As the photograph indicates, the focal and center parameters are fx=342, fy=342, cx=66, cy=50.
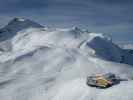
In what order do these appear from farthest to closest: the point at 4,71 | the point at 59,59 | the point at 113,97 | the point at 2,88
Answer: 1. the point at 59,59
2. the point at 4,71
3. the point at 2,88
4. the point at 113,97

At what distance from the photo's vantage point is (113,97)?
46.5 m

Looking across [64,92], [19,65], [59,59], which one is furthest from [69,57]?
[64,92]

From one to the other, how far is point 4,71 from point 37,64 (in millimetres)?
12746

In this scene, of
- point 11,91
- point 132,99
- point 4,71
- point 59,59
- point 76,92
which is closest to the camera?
point 132,99

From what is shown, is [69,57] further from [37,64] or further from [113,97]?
[113,97]

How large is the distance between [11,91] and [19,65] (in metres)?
58.0

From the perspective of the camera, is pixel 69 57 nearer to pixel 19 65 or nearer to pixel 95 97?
pixel 19 65

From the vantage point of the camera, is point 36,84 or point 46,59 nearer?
point 36,84

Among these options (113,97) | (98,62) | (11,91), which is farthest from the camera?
(98,62)

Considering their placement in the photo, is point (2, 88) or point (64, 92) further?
point (2, 88)

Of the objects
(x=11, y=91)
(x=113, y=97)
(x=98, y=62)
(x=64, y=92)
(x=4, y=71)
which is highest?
(x=113, y=97)

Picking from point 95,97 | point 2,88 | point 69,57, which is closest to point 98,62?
A: point 69,57

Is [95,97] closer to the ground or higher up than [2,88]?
higher up

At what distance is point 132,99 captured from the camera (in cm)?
4362
